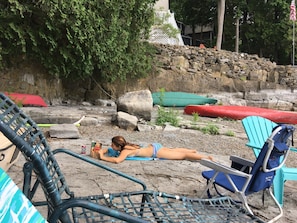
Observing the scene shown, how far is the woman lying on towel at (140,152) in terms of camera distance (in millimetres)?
4078

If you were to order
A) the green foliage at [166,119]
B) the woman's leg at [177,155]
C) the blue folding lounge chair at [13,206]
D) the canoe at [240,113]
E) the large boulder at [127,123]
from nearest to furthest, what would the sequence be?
the blue folding lounge chair at [13,206], the woman's leg at [177,155], the large boulder at [127,123], the green foliage at [166,119], the canoe at [240,113]

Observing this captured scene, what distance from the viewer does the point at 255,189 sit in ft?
8.18

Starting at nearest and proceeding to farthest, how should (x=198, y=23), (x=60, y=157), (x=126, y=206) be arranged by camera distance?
(x=126, y=206) → (x=60, y=157) → (x=198, y=23)

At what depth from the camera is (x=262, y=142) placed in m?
3.24

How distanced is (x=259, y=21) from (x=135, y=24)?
567 inches

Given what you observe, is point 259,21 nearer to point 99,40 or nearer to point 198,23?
point 198,23

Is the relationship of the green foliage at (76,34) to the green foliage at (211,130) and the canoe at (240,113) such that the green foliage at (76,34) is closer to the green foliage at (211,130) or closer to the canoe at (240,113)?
the canoe at (240,113)

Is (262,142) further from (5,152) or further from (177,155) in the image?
(5,152)

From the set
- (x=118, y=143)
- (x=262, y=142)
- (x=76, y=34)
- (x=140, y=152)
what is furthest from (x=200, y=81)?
(x=262, y=142)

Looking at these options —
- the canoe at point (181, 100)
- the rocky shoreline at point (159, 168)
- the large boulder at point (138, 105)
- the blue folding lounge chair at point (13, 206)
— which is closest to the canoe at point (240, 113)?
the canoe at point (181, 100)

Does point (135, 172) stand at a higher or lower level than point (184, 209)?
lower

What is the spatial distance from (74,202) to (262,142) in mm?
2468

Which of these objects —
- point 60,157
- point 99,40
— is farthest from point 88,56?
point 60,157

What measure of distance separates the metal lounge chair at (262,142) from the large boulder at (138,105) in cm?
424
